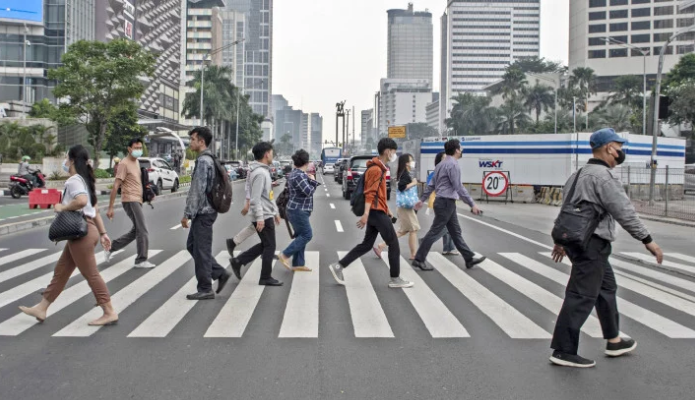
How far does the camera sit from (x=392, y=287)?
845 cm

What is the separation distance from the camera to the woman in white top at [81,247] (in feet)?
20.2

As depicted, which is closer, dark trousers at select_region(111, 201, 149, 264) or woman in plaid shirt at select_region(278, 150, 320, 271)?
woman in plaid shirt at select_region(278, 150, 320, 271)

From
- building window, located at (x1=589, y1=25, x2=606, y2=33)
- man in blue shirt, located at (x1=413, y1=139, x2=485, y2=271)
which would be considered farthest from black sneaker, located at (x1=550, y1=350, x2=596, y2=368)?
building window, located at (x1=589, y1=25, x2=606, y2=33)

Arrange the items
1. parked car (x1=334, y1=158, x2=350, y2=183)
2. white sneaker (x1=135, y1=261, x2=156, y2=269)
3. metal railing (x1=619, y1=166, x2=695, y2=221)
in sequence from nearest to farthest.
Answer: white sneaker (x1=135, y1=261, x2=156, y2=269)
metal railing (x1=619, y1=166, x2=695, y2=221)
parked car (x1=334, y1=158, x2=350, y2=183)

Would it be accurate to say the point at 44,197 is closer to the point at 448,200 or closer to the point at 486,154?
the point at 448,200

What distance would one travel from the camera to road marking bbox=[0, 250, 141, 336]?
629cm

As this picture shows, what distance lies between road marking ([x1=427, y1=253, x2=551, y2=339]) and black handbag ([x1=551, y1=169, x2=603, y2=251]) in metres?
1.37

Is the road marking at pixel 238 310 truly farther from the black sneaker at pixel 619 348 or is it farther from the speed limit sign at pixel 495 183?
the speed limit sign at pixel 495 183

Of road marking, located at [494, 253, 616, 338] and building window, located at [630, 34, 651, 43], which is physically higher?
building window, located at [630, 34, 651, 43]

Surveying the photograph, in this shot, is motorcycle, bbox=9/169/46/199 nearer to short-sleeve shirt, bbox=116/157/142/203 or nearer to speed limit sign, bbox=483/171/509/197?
speed limit sign, bbox=483/171/509/197

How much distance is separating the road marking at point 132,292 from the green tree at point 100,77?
1029 inches

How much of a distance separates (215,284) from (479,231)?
342 inches

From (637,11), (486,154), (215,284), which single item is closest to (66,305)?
(215,284)

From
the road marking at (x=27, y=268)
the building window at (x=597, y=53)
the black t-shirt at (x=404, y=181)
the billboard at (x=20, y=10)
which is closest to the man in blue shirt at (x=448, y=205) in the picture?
the black t-shirt at (x=404, y=181)
